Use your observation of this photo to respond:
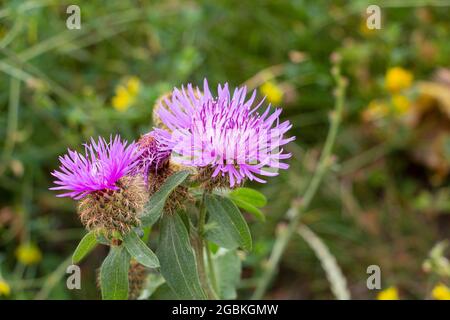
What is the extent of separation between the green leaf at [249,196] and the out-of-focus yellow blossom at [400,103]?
4.89 feet

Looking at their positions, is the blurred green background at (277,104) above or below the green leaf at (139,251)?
above

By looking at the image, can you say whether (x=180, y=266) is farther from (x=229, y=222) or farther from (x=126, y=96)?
(x=126, y=96)

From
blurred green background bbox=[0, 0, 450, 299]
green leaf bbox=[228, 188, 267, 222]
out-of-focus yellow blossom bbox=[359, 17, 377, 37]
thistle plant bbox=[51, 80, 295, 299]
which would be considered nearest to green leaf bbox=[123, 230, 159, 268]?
thistle plant bbox=[51, 80, 295, 299]

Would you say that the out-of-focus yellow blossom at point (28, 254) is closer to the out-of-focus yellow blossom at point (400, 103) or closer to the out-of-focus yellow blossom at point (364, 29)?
the out-of-focus yellow blossom at point (400, 103)

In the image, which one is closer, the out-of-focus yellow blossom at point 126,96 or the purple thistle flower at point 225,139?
the purple thistle flower at point 225,139

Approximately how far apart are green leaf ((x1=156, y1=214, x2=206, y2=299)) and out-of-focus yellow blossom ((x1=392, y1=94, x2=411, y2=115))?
1761 millimetres

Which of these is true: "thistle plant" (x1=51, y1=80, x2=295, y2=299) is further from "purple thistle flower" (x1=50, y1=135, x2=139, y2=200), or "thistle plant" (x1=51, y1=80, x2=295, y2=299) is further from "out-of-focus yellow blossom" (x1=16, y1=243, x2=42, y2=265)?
"out-of-focus yellow blossom" (x1=16, y1=243, x2=42, y2=265)

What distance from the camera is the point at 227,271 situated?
1839 mm

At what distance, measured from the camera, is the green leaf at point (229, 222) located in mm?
1413

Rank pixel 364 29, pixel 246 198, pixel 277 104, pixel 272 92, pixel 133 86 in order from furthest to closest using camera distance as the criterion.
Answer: pixel 364 29, pixel 277 104, pixel 272 92, pixel 133 86, pixel 246 198

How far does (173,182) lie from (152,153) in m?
0.10

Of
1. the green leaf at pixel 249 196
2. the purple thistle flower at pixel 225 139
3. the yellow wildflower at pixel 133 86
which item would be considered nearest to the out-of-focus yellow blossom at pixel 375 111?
the yellow wildflower at pixel 133 86

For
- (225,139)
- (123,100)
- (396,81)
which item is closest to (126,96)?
(123,100)

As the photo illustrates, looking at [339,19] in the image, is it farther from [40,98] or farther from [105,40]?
[40,98]
